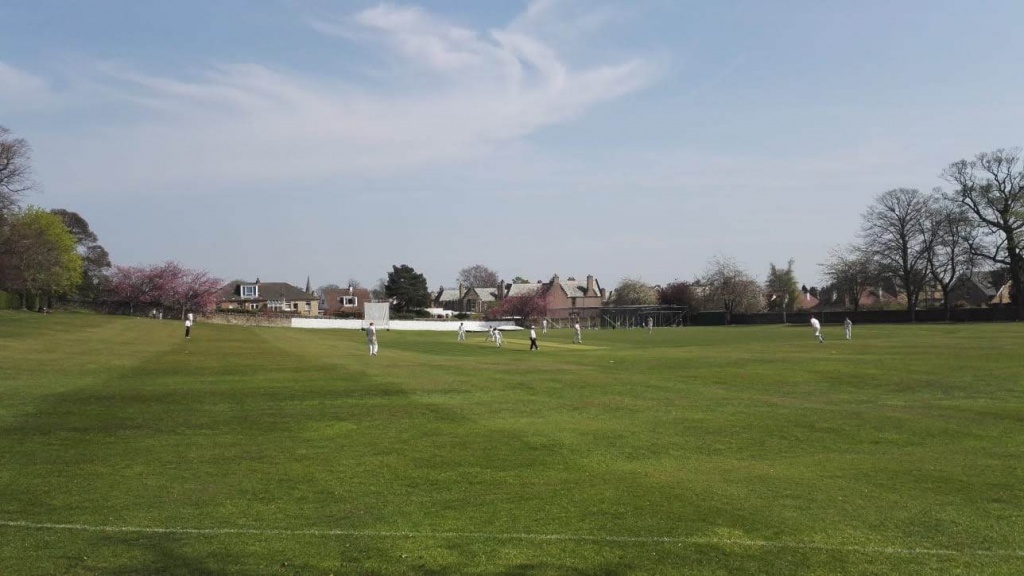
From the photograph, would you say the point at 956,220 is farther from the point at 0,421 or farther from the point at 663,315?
the point at 0,421

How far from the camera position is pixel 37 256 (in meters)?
74.4

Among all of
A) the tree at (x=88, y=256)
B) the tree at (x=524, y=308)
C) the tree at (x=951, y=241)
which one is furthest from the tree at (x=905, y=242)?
the tree at (x=88, y=256)

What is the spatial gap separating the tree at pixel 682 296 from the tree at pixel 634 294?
412 inches

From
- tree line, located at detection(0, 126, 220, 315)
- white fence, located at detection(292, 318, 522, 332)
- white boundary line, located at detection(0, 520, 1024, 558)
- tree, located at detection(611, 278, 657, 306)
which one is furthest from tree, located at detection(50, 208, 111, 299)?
white boundary line, located at detection(0, 520, 1024, 558)

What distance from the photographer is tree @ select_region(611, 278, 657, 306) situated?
490 ft

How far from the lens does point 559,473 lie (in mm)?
12680

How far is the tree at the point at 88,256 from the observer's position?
4599 inches

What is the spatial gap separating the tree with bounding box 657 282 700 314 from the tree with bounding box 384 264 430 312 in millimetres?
45060

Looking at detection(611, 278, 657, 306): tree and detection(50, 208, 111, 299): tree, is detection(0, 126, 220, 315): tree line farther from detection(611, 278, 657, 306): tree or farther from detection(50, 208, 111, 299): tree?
detection(611, 278, 657, 306): tree

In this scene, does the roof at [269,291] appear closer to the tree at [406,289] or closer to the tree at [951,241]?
the tree at [406,289]

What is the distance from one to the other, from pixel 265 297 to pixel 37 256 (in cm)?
7312

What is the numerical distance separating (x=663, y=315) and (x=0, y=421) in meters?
106

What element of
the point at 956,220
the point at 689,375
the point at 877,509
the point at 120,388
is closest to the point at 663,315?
the point at 956,220

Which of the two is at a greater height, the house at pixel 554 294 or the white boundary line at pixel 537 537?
the house at pixel 554 294
